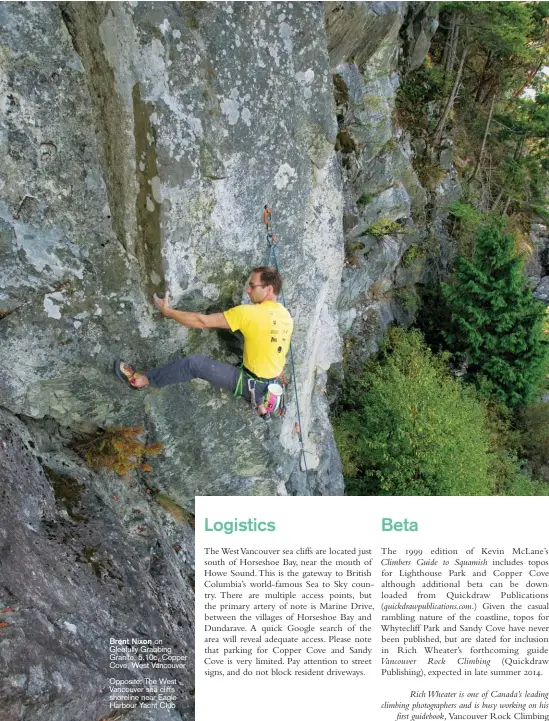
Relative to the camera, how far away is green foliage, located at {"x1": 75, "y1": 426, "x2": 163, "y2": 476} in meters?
5.60

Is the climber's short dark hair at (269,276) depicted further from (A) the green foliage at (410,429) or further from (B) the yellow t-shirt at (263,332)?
(A) the green foliage at (410,429)

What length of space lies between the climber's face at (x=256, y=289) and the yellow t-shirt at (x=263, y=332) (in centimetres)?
6

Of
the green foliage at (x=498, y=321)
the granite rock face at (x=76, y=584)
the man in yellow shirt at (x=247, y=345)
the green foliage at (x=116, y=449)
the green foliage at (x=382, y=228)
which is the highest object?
the green foliage at (x=382, y=228)

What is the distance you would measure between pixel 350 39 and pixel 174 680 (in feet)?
32.6

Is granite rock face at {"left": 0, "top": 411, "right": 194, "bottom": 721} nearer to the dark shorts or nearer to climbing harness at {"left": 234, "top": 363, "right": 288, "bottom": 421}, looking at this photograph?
the dark shorts

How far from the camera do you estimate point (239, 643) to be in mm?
4848

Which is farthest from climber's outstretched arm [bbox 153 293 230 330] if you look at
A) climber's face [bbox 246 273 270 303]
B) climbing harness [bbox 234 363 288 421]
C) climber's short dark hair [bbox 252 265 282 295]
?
climbing harness [bbox 234 363 288 421]

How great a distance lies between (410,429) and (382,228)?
4.74 m

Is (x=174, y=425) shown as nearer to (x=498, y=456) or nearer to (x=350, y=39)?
(x=350, y=39)

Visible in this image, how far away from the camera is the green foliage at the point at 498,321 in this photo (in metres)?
13.3

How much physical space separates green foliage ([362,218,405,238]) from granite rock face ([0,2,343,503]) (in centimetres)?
666

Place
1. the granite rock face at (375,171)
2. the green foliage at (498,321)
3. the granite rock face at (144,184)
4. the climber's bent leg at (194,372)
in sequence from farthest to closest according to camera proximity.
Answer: the green foliage at (498,321) → the granite rock face at (375,171) → the climber's bent leg at (194,372) → the granite rock face at (144,184)

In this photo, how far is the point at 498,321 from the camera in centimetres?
1388

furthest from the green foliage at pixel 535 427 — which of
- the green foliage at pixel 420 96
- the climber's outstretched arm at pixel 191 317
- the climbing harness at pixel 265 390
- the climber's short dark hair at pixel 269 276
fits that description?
the climber's outstretched arm at pixel 191 317
